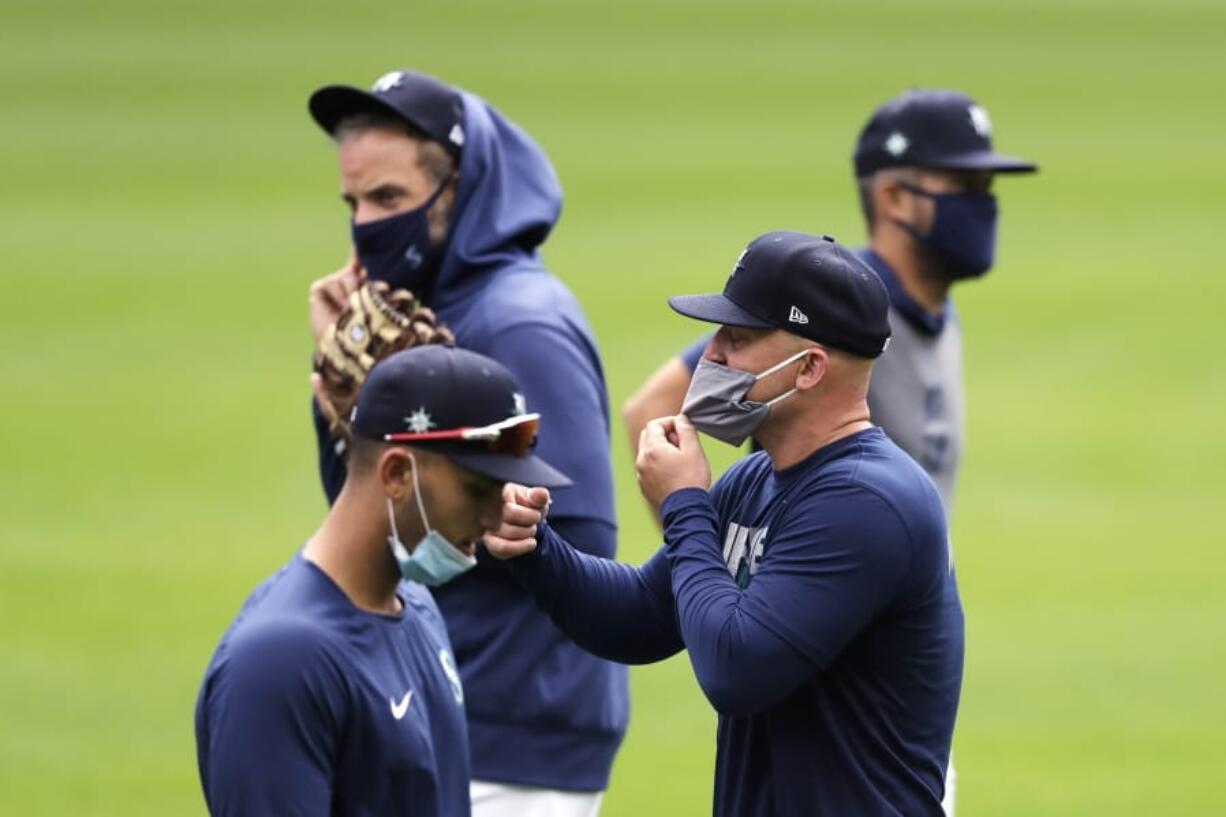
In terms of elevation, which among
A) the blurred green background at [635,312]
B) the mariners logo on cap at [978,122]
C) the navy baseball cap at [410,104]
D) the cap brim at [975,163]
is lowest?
the blurred green background at [635,312]

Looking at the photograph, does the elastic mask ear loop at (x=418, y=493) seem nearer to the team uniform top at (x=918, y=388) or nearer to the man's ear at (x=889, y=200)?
the team uniform top at (x=918, y=388)

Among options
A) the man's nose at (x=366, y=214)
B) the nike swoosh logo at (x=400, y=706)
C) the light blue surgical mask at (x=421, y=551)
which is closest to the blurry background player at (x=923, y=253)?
the man's nose at (x=366, y=214)

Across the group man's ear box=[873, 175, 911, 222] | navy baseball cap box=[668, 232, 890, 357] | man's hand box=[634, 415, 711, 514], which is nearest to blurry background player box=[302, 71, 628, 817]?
man's hand box=[634, 415, 711, 514]

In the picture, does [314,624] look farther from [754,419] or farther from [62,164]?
[62,164]

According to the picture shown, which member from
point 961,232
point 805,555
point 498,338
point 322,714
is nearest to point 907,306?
point 961,232

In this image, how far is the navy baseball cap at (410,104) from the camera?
663cm

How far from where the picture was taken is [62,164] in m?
27.3

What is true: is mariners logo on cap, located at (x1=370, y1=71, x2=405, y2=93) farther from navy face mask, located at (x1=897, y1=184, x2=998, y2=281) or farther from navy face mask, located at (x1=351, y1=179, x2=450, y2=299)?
navy face mask, located at (x1=897, y1=184, x2=998, y2=281)

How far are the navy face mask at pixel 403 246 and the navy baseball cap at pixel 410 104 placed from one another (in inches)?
7.1

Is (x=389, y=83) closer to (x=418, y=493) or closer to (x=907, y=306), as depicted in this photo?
(x=907, y=306)

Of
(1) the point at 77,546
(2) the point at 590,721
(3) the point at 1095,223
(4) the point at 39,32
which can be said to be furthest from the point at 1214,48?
(2) the point at 590,721

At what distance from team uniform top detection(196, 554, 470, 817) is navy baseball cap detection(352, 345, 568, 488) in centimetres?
35

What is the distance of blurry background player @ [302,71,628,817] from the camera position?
616cm

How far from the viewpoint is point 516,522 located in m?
4.93
